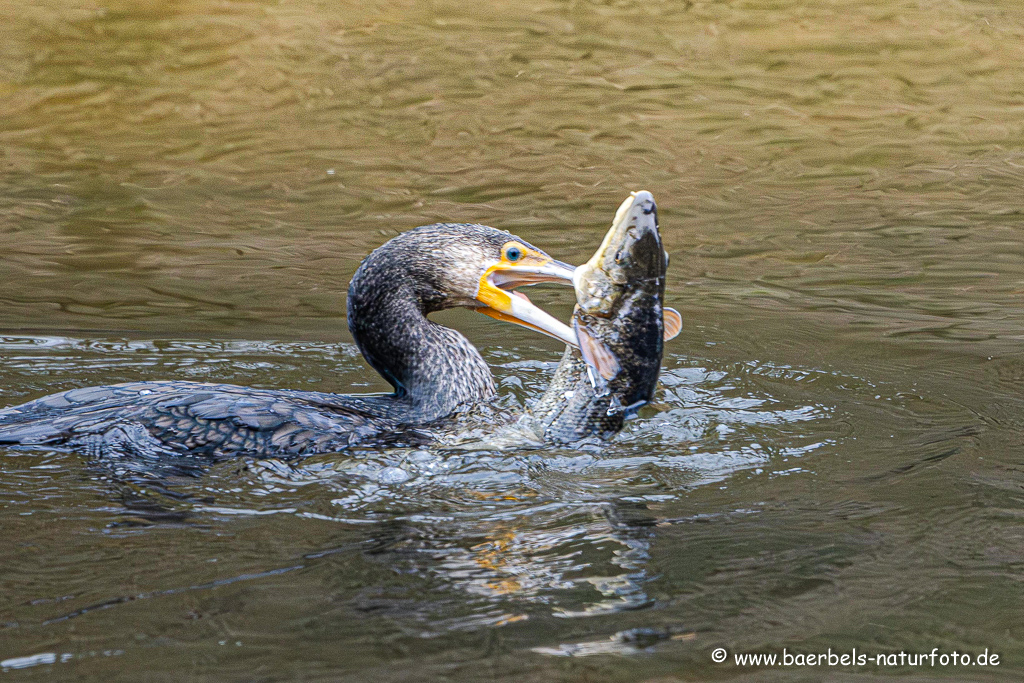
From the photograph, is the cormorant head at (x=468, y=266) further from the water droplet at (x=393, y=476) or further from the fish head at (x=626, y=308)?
the water droplet at (x=393, y=476)

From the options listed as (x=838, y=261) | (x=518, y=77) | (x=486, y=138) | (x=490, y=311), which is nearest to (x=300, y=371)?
(x=490, y=311)

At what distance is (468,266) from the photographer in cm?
474

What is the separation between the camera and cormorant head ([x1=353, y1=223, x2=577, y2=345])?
4.73 meters

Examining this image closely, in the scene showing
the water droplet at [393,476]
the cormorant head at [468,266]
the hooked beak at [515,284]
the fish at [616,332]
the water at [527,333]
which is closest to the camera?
the water at [527,333]

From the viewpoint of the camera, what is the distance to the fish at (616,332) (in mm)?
4031

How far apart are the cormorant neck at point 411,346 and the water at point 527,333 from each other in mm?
440

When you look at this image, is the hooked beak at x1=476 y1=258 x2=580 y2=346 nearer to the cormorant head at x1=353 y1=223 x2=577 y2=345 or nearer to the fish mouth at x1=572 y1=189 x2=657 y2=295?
the cormorant head at x1=353 y1=223 x2=577 y2=345

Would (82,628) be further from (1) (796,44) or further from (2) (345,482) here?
(1) (796,44)

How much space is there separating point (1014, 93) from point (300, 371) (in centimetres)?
711

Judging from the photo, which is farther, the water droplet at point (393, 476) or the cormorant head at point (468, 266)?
the cormorant head at point (468, 266)

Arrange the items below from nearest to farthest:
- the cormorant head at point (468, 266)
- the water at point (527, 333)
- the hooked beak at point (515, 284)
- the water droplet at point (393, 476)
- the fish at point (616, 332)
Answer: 1. the water at point (527, 333)
2. the fish at point (616, 332)
3. the water droplet at point (393, 476)
4. the hooked beak at point (515, 284)
5. the cormorant head at point (468, 266)

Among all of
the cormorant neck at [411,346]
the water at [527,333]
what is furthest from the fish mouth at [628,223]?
the cormorant neck at [411,346]

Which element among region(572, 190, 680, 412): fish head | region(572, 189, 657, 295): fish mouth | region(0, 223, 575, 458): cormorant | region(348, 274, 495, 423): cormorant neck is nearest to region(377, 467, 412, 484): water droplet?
region(0, 223, 575, 458): cormorant

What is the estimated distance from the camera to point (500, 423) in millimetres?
4656
